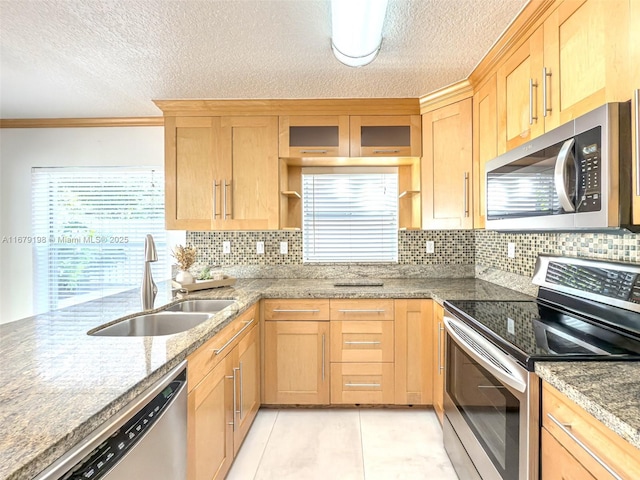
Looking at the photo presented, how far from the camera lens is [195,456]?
1300 mm

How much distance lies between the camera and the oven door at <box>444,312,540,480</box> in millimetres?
1053

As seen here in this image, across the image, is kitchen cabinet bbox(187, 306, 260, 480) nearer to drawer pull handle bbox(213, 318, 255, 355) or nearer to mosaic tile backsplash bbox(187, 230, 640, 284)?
drawer pull handle bbox(213, 318, 255, 355)

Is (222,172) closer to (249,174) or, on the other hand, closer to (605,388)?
(249,174)

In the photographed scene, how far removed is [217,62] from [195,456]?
2029 millimetres

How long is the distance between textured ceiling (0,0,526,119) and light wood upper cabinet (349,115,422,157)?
19 cm

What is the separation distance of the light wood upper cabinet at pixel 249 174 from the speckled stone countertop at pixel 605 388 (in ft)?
6.79

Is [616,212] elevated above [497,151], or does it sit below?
below

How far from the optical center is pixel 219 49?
191cm

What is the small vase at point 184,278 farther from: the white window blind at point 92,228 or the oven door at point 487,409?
the oven door at point 487,409

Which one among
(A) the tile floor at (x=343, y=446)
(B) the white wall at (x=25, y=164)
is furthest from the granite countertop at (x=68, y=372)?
(B) the white wall at (x=25, y=164)

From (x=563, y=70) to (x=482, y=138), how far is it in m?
0.84

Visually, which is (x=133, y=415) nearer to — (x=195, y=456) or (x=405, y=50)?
(x=195, y=456)

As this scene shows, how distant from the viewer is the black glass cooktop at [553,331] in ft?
3.48

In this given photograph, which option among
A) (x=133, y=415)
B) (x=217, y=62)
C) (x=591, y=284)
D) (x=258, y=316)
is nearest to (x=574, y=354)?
(x=591, y=284)
